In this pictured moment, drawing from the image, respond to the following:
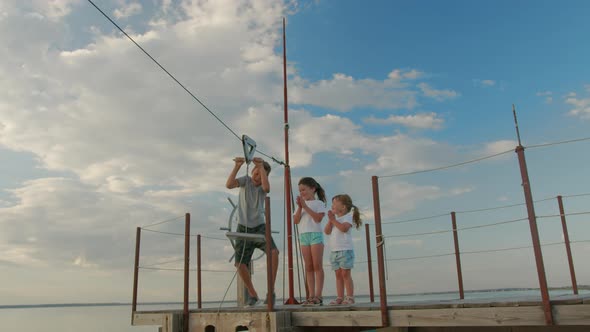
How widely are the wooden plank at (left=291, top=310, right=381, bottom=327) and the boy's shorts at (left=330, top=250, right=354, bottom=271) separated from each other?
783 millimetres

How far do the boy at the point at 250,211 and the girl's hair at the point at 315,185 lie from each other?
0.57 meters

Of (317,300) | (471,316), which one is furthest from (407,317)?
(317,300)

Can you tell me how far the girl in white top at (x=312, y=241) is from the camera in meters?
6.31

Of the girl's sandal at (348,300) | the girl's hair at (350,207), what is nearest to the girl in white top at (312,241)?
the girl's hair at (350,207)

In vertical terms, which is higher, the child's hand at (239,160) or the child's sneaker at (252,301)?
the child's hand at (239,160)

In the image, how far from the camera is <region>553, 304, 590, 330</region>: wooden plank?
400 centimetres

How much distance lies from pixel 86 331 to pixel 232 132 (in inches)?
1941

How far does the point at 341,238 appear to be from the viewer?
6129 mm

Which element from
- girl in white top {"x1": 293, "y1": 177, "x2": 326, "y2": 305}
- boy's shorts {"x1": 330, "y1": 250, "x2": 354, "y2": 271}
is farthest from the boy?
boy's shorts {"x1": 330, "y1": 250, "x2": 354, "y2": 271}

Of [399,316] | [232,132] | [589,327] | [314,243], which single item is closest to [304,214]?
[314,243]

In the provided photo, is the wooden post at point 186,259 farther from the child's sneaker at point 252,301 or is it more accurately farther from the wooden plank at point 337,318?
the wooden plank at point 337,318

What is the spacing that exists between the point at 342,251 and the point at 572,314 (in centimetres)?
270

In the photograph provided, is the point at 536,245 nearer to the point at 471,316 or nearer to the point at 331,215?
the point at 471,316

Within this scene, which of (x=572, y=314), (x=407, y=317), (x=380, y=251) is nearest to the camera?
(x=572, y=314)
